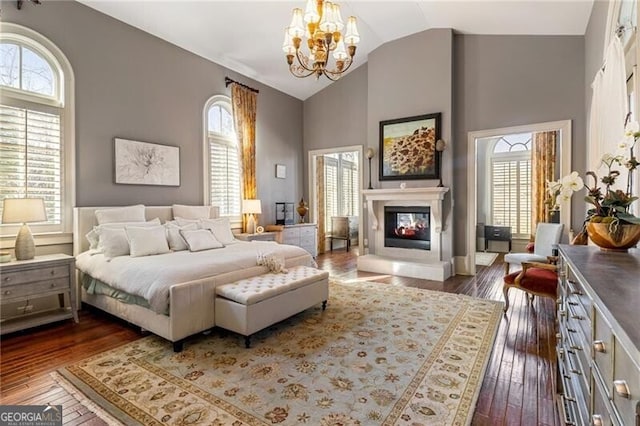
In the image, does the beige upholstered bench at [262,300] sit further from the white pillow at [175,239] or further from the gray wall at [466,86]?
the gray wall at [466,86]

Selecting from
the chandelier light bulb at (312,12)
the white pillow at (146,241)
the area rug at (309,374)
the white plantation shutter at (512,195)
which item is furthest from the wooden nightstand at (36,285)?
the white plantation shutter at (512,195)

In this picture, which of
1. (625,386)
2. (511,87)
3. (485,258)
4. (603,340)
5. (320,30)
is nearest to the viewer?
(625,386)

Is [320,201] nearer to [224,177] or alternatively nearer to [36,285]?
[224,177]

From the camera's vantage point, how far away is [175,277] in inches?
109

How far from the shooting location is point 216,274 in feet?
10.1

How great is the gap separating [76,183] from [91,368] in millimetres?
2444

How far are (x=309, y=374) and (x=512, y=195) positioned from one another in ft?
25.1

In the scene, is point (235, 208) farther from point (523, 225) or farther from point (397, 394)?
point (523, 225)

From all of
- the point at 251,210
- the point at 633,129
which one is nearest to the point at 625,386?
the point at 633,129

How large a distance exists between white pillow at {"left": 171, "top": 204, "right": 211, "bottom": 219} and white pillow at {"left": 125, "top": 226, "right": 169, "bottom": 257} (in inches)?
37.0

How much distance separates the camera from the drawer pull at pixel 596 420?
3.29ft

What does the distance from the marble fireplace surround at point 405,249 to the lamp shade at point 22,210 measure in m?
4.57

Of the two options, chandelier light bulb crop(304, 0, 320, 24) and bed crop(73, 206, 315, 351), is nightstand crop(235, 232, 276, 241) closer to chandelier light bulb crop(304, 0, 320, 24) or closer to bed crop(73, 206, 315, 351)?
bed crop(73, 206, 315, 351)

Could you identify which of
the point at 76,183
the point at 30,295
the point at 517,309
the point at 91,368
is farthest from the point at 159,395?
the point at 517,309
